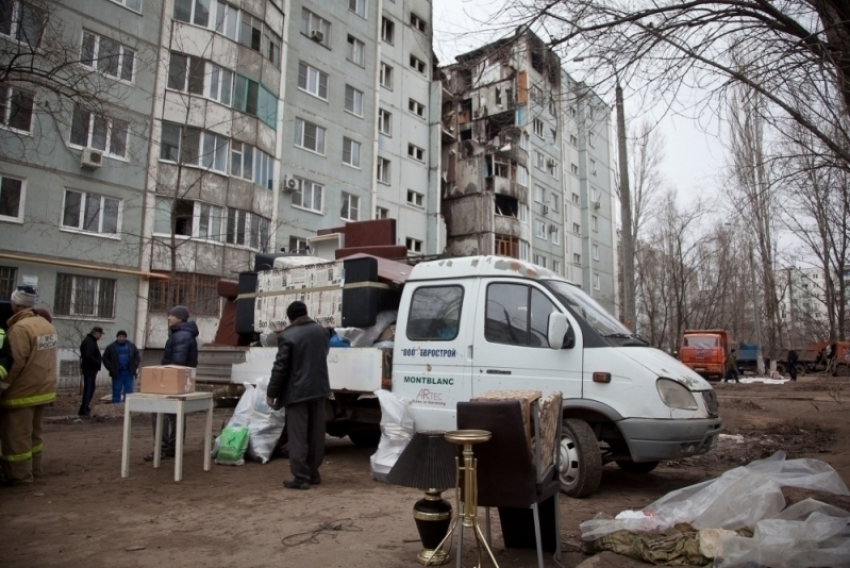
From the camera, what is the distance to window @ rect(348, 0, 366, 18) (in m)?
31.2

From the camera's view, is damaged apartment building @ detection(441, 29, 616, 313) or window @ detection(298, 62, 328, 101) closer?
window @ detection(298, 62, 328, 101)

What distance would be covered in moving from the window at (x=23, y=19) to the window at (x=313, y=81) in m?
17.1

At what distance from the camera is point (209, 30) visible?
74.4ft

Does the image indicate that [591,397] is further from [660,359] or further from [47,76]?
[47,76]

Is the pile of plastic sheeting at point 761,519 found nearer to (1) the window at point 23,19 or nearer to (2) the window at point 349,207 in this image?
(1) the window at point 23,19

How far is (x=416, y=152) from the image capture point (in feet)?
114

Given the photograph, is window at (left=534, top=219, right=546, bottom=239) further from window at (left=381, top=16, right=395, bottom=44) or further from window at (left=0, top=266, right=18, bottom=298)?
window at (left=0, top=266, right=18, bottom=298)

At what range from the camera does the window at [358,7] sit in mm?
31156

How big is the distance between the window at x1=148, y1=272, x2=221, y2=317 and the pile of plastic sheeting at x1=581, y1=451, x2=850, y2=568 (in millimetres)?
19513

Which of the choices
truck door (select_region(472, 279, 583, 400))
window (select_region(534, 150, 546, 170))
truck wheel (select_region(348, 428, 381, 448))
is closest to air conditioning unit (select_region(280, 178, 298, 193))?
truck wheel (select_region(348, 428, 381, 448))

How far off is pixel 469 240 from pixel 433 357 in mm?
31724

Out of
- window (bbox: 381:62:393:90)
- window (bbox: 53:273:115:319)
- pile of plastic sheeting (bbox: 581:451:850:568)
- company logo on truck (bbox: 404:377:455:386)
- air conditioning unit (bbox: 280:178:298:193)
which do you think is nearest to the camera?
pile of plastic sheeting (bbox: 581:451:850:568)

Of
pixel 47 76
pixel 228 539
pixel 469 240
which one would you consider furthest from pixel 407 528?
pixel 469 240

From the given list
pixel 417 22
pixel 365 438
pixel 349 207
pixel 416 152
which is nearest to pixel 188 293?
pixel 349 207
